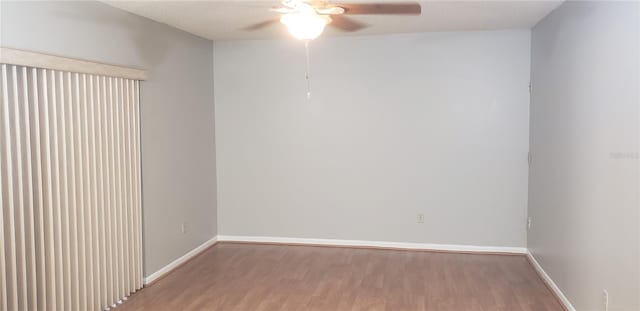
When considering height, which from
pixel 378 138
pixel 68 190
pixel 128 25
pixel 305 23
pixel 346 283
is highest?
pixel 128 25

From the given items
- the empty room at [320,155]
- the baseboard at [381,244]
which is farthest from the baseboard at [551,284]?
the baseboard at [381,244]

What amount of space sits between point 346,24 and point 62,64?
7.94 ft

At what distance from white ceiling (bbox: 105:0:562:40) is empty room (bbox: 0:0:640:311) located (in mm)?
41

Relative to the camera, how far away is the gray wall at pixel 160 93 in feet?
10.0

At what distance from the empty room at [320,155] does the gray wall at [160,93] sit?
0.07 ft

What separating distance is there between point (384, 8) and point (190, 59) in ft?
9.30

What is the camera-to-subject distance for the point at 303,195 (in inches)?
213

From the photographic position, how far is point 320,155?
534 centimetres

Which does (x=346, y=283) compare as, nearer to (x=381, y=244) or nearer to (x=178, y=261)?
(x=381, y=244)

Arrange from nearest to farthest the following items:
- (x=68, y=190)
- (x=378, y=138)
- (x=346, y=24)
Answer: (x=68, y=190), (x=346, y=24), (x=378, y=138)

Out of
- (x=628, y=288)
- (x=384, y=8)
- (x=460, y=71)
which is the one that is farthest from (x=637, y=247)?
(x=460, y=71)

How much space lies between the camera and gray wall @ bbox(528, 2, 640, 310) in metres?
2.54

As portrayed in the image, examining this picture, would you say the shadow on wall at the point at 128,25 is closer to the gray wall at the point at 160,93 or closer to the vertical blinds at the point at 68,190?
the gray wall at the point at 160,93

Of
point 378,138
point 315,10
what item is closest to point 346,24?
point 378,138
